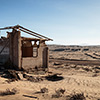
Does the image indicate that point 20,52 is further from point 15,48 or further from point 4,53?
point 4,53

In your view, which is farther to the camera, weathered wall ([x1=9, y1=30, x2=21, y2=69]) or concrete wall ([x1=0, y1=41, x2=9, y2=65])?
concrete wall ([x1=0, y1=41, x2=9, y2=65])

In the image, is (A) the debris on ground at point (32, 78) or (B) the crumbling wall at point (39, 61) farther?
(B) the crumbling wall at point (39, 61)

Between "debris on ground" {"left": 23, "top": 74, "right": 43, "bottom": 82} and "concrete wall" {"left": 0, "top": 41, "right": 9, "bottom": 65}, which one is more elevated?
"concrete wall" {"left": 0, "top": 41, "right": 9, "bottom": 65}

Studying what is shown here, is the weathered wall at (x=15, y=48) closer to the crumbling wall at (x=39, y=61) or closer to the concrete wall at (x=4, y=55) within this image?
the crumbling wall at (x=39, y=61)

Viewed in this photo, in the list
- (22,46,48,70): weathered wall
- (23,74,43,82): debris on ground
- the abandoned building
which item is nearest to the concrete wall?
the abandoned building

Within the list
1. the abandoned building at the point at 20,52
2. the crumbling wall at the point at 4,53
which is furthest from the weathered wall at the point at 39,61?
the crumbling wall at the point at 4,53

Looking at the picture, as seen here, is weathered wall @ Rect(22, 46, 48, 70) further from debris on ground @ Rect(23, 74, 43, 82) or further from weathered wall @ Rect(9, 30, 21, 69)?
debris on ground @ Rect(23, 74, 43, 82)

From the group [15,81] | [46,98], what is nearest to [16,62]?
[15,81]

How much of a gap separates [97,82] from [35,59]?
6.85m

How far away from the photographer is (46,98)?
7.47m

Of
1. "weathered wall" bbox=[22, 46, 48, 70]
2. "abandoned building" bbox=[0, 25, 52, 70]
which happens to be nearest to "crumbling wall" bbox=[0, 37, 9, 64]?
"abandoned building" bbox=[0, 25, 52, 70]

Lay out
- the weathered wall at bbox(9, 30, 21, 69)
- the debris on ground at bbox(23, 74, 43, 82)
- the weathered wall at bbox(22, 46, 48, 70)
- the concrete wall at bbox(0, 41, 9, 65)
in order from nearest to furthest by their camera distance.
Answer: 1. the debris on ground at bbox(23, 74, 43, 82)
2. the weathered wall at bbox(9, 30, 21, 69)
3. the weathered wall at bbox(22, 46, 48, 70)
4. the concrete wall at bbox(0, 41, 9, 65)

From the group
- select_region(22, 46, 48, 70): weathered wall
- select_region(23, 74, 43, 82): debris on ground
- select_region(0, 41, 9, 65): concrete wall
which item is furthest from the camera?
select_region(0, 41, 9, 65): concrete wall

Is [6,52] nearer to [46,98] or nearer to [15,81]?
[15,81]
